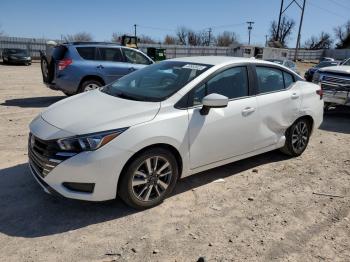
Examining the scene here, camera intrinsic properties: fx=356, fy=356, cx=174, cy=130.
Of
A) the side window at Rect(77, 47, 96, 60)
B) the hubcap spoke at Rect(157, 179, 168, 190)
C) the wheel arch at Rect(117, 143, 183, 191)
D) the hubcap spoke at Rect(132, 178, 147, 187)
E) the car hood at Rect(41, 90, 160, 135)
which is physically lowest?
the hubcap spoke at Rect(157, 179, 168, 190)

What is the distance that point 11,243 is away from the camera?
326 cm

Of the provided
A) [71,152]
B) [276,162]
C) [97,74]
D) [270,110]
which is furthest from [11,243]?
[97,74]

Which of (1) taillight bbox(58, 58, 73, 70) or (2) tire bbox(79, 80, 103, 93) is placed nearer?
(1) taillight bbox(58, 58, 73, 70)

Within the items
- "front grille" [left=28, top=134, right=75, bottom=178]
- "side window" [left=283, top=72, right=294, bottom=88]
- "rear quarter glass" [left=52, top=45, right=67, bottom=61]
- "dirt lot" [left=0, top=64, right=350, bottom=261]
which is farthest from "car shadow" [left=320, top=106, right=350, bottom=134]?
"rear quarter glass" [left=52, top=45, right=67, bottom=61]

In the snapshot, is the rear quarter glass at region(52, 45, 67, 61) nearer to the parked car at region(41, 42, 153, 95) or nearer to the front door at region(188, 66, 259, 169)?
the parked car at region(41, 42, 153, 95)

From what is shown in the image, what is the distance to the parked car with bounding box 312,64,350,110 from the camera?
872 centimetres

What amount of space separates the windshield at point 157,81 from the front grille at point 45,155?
1.12 m

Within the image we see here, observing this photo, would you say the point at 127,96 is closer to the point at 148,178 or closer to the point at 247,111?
the point at 148,178

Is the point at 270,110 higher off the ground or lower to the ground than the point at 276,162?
higher

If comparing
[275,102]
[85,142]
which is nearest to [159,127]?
[85,142]

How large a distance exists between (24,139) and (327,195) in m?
4.96

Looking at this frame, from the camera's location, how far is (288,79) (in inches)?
218

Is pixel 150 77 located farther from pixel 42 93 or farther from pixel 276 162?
pixel 42 93

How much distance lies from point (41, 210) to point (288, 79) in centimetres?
399
